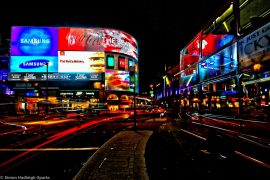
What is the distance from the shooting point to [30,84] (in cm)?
7338

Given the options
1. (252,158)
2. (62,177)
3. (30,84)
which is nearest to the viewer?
(62,177)

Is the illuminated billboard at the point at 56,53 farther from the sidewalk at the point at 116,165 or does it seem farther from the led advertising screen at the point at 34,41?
the sidewalk at the point at 116,165

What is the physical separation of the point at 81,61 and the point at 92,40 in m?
7.30

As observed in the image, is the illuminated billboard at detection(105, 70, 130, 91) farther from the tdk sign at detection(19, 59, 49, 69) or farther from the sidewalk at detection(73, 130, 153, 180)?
the sidewalk at detection(73, 130, 153, 180)

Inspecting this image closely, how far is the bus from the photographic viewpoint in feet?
20.9

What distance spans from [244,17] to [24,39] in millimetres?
76146

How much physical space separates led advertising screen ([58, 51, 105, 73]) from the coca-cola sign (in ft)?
4.72

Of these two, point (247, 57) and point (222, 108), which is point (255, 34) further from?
point (222, 108)

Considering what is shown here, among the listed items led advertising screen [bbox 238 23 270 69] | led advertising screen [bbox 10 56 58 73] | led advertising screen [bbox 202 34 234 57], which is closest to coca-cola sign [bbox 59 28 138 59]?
led advertising screen [bbox 10 56 58 73]

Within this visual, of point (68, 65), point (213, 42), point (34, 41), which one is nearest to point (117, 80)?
point (68, 65)

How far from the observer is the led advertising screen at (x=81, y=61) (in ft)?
241

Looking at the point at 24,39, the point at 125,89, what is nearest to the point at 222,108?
the point at 125,89

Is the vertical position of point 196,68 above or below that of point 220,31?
below

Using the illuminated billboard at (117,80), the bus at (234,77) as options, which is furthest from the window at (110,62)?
the bus at (234,77)
